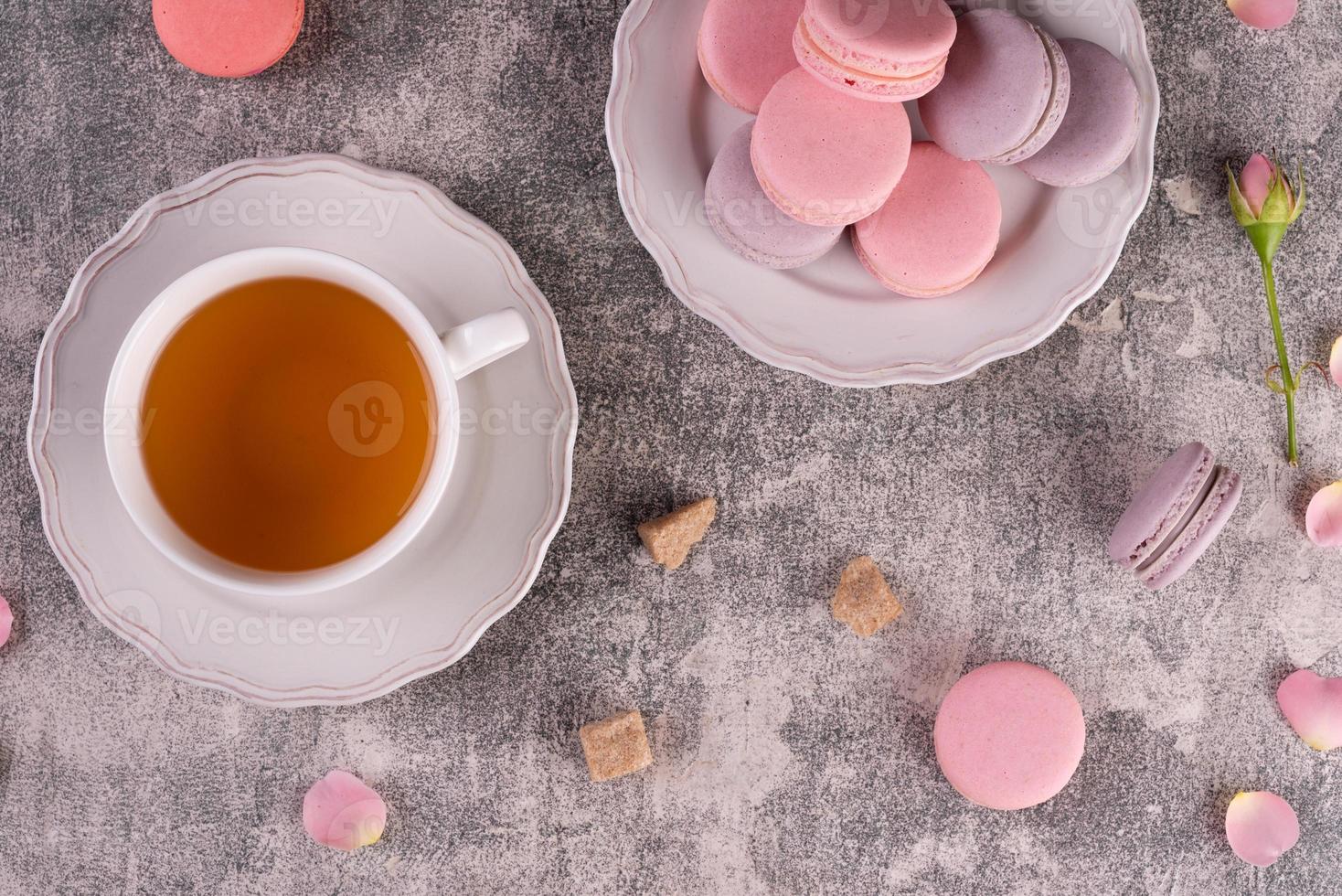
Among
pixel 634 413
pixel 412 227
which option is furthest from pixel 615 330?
pixel 412 227

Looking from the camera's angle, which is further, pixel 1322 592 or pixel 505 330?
pixel 1322 592

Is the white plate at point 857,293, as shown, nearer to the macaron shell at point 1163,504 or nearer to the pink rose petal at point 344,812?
the macaron shell at point 1163,504

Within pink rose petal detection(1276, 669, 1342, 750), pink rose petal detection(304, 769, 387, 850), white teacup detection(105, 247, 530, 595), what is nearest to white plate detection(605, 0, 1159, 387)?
white teacup detection(105, 247, 530, 595)

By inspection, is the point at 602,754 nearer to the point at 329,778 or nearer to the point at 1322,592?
the point at 329,778

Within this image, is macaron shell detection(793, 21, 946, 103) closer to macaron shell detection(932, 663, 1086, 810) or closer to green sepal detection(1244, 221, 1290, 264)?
green sepal detection(1244, 221, 1290, 264)

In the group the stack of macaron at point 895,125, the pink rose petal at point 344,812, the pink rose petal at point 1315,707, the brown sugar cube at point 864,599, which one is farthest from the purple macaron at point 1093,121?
the pink rose petal at point 344,812

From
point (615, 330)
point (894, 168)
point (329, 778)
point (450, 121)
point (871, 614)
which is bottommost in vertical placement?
point (329, 778)
